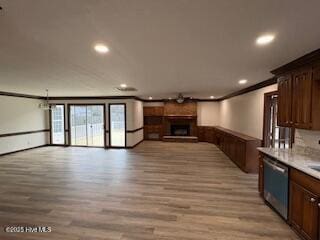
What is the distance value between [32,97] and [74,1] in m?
8.74

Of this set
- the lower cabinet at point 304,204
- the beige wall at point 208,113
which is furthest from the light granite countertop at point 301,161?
the beige wall at point 208,113

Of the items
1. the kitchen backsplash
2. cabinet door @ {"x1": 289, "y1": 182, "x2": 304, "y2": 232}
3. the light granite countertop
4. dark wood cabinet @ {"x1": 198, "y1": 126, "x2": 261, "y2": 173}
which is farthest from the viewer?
dark wood cabinet @ {"x1": 198, "y1": 126, "x2": 261, "y2": 173}

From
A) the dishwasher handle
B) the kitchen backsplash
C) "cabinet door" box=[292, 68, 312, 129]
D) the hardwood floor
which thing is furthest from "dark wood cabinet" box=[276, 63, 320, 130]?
the hardwood floor

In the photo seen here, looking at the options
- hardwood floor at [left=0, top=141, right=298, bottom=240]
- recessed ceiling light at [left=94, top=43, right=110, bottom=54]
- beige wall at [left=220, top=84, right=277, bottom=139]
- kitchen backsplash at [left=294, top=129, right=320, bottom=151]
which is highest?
recessed ceiling light at [left=94, top=43, right=110, bottom=54]

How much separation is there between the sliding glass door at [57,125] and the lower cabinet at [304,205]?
9564 mm

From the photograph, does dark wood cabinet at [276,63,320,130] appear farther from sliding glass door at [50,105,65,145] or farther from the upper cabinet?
sliding glass door at [50,105,65,145]

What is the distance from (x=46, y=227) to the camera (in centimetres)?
279

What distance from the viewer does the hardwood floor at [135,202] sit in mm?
2672

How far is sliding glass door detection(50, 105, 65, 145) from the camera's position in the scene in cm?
962

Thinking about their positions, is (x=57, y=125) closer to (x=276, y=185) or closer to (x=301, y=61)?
(x=276, y=185)

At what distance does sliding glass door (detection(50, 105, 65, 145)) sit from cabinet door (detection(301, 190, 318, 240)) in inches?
383

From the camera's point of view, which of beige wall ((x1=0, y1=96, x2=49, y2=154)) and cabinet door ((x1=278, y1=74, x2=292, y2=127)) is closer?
cabinet door ((x1=278, y1=74, x2=292, y2=127))

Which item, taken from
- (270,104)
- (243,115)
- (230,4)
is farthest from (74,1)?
(243,115)

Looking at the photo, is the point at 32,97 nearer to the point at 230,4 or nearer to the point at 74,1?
the point at 74,1
